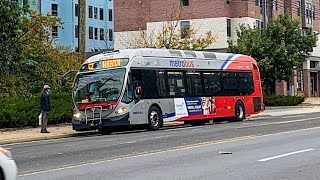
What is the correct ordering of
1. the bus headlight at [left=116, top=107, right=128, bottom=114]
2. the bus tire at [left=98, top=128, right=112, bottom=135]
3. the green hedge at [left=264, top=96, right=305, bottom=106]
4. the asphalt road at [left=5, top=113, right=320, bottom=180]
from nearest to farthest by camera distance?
the asphalt road at [left=5, top=113, right=320, bottom=180], the bus headlight at [left=116, top=107, right=128, bottom=114], the bus tire at [left=98, top=128, right=112, bottom=135], the green hedge at [left=264, top=96, right=305, bottom=106]

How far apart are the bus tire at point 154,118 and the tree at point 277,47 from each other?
23.6m

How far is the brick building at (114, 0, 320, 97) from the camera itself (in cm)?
5816

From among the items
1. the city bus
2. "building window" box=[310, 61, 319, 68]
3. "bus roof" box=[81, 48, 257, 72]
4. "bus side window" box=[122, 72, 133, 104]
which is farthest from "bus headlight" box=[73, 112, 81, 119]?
"building window" box=[310, 61, 319, 68]

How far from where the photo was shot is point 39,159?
47.8 ft

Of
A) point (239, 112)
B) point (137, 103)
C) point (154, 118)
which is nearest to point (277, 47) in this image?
point (239, 112)

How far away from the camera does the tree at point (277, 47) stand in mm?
48406

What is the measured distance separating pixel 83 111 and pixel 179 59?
532 cm

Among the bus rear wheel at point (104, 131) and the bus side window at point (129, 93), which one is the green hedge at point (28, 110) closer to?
the bus rear wheel at point (104, 131)

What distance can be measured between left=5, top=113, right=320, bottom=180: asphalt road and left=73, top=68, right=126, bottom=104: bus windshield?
4488mm

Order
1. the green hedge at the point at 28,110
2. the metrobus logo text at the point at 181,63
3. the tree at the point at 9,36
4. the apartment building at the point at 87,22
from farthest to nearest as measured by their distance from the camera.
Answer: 1. the apartment building at the point at 87,22
2. the tree at the point at 9,36
3. the metrobus logo text at the point at 181,63
4. the green hedge at the point at 28,110

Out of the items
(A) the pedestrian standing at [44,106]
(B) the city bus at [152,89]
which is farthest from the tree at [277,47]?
(A) the pedestrian standing at [44,106]

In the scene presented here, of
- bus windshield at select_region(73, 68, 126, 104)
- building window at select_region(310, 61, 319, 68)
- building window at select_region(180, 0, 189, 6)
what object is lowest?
bus windshield at select_region(73, 68, 126, 104)

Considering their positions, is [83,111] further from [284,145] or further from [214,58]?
[284,145]

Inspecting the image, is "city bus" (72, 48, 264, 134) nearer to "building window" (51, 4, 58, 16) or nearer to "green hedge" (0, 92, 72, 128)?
"green hedge" (0, 92, 72, 128)
